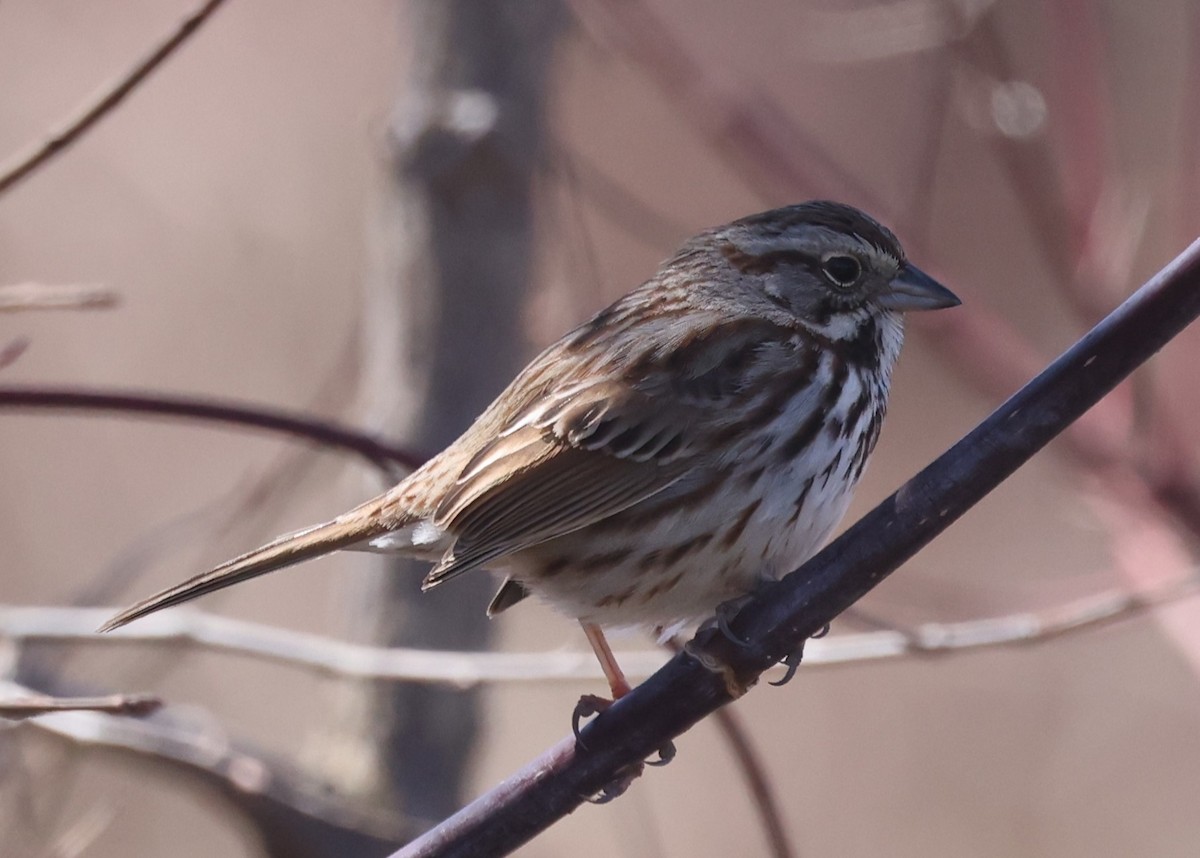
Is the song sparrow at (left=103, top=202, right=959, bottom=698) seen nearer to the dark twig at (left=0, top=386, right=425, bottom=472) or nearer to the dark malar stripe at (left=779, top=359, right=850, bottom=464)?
the dark malar stripe at (left=779, top=359, right=850, bottom=464)

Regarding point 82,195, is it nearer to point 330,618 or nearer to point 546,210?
point 330,618

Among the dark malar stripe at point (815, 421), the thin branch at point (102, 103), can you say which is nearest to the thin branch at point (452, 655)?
the dark malar stripe at point (815, 421)

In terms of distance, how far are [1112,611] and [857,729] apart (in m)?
4.76

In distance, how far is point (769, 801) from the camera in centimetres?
256

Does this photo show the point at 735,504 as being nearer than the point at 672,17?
Yes

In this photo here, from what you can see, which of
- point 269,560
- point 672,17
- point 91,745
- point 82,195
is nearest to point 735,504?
point 269,560

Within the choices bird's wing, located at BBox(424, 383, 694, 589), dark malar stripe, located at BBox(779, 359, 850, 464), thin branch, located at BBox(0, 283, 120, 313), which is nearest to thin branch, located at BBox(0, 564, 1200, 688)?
bird's wing, located at BBox(424, 383, 694, 589)

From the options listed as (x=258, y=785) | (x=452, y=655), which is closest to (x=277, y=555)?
(x=452, y=655)

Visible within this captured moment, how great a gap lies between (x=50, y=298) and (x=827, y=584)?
3.92 feet

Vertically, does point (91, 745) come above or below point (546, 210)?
below

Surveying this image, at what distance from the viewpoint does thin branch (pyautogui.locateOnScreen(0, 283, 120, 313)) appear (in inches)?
87.5

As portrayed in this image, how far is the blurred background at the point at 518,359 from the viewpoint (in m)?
3.85

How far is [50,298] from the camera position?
228 cm

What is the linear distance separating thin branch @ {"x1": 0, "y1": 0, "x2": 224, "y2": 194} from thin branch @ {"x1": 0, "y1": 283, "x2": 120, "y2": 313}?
0.53 feet
